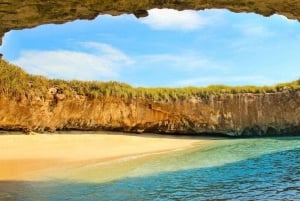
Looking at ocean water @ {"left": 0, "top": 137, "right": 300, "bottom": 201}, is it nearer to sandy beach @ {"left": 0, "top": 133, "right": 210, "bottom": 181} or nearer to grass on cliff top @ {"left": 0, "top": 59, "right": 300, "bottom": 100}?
sandy beach @ {"left": 0, "top": 133, "right": 210, "bottom": 181}

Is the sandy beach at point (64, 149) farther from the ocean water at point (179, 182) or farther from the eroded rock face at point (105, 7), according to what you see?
the eroded rock face at point (105, 7)

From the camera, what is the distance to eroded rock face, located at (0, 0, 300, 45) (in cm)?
624

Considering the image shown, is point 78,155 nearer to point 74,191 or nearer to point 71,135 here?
point 71,135

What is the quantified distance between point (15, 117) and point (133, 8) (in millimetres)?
16789

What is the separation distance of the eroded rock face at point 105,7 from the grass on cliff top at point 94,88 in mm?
15853

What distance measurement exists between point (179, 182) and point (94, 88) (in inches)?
606

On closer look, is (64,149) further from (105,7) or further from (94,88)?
(105,7)

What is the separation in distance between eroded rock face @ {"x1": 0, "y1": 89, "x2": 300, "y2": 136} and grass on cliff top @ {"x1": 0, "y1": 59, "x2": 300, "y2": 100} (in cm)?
32

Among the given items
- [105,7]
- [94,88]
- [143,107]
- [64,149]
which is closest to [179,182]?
[105,7]

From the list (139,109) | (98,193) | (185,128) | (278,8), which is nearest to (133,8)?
(278,8)

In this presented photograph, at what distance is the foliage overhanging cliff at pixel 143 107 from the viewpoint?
2277cm

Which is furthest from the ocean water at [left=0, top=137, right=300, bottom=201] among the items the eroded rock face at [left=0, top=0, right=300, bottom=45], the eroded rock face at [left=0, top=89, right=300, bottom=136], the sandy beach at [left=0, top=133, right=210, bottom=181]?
the eroded rock face at [left=0, top=89, right=300, bottom=136]

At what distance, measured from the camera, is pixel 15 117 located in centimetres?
2186

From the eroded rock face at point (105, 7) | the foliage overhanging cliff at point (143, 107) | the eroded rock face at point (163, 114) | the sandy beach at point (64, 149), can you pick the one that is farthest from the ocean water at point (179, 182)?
the foliage overhanging cliff at point (143, 107)
